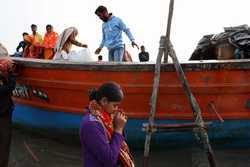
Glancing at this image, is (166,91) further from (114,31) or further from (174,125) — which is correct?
(114,31)

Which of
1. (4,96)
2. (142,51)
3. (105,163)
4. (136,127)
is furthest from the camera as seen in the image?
(142,51)

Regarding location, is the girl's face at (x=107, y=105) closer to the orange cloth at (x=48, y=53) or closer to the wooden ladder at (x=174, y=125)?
the wooden ladder at (x=174, y=125)

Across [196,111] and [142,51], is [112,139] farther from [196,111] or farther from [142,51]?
[142,51]

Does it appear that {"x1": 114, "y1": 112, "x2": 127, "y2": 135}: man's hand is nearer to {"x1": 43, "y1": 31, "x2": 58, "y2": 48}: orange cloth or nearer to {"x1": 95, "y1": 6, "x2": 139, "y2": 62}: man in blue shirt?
{"x1": 95, "y1": 6, "x2": 139, "y2": 62}: man in blue shirt

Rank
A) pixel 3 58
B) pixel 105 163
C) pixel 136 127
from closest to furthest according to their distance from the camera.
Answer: pixel 105 163, pixel 3 58, pixel 136 127

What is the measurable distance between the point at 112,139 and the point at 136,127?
3531 mm

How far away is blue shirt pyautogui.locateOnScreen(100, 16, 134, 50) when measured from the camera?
23.8 ft

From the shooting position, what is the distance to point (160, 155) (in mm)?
6203

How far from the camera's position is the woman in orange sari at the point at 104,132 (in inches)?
101

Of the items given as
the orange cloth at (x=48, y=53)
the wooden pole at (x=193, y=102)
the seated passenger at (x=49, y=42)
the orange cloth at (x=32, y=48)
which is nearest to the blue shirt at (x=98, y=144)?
the wooden pole at (x=193, y=102)

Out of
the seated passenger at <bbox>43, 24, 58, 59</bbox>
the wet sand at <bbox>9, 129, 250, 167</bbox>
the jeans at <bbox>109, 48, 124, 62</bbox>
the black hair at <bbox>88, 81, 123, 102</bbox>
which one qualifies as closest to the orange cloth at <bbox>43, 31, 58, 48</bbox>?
the seated passenger at <bbox>43, 24, 58, 59</bbox>

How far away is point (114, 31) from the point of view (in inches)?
286

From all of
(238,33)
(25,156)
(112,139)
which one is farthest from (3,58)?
(112,139)

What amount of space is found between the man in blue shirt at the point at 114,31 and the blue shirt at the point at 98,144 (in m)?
4.68
